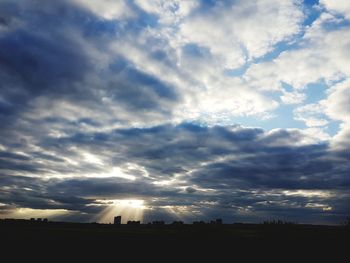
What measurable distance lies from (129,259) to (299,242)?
15601 mm

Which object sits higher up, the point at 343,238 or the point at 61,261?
the point at 343,238

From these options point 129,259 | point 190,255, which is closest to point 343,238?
point 190,255

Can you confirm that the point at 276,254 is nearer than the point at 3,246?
Yes

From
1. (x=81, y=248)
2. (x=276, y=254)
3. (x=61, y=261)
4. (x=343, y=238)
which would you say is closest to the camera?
(x=61, y=261)

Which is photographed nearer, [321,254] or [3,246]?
[321,254]

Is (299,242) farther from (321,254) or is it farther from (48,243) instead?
(48,243)

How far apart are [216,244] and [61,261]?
44.1 ft

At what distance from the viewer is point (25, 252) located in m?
26.3

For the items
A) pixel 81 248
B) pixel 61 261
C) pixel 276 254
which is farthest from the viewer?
pixel 81 248

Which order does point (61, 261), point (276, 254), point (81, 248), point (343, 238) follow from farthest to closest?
point (343, 238) → point (81, 248) → point (276, 254) → point (61, 261)

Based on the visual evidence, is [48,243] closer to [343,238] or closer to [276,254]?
[276,254]

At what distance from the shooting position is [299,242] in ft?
92.2

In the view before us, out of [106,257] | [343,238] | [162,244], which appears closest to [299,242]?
[343,238]

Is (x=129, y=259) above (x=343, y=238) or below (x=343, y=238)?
below
